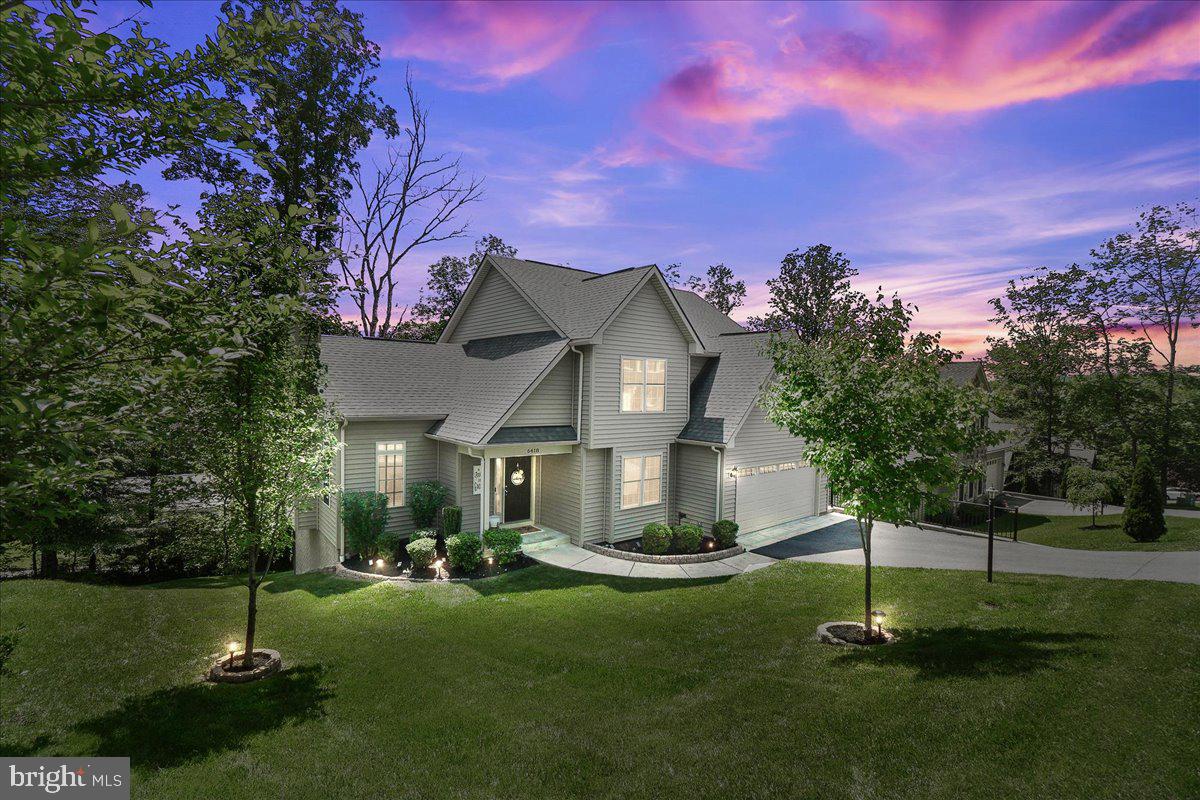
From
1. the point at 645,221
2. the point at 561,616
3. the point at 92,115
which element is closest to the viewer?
the point at 92,115

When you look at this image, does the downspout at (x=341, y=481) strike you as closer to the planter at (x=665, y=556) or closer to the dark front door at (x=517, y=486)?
the dark front door at (x=517, y=486)

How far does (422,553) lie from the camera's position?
1434 cm

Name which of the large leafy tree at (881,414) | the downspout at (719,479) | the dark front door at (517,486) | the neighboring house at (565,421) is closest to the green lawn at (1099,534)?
the neighboring house at (565,421)

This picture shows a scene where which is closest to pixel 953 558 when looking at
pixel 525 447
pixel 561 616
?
pixel 561 616

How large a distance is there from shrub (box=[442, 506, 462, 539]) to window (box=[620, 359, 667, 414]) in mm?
6064

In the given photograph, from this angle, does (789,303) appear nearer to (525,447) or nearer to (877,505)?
(525,447)

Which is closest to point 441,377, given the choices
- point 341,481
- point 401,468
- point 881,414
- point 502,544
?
point 401,468

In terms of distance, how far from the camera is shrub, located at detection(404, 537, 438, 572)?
14336 mm

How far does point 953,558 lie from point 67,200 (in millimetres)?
28792

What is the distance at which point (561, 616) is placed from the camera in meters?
11.4

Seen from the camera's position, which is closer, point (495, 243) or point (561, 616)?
point (561, 616)

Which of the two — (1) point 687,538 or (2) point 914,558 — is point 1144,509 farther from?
(1) point 687,538

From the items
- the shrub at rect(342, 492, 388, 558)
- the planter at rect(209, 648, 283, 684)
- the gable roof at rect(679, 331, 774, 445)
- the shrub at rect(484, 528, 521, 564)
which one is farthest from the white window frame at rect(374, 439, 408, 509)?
the gable roof at rect(679, 331, 774, 445)

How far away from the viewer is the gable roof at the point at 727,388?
1767cm
